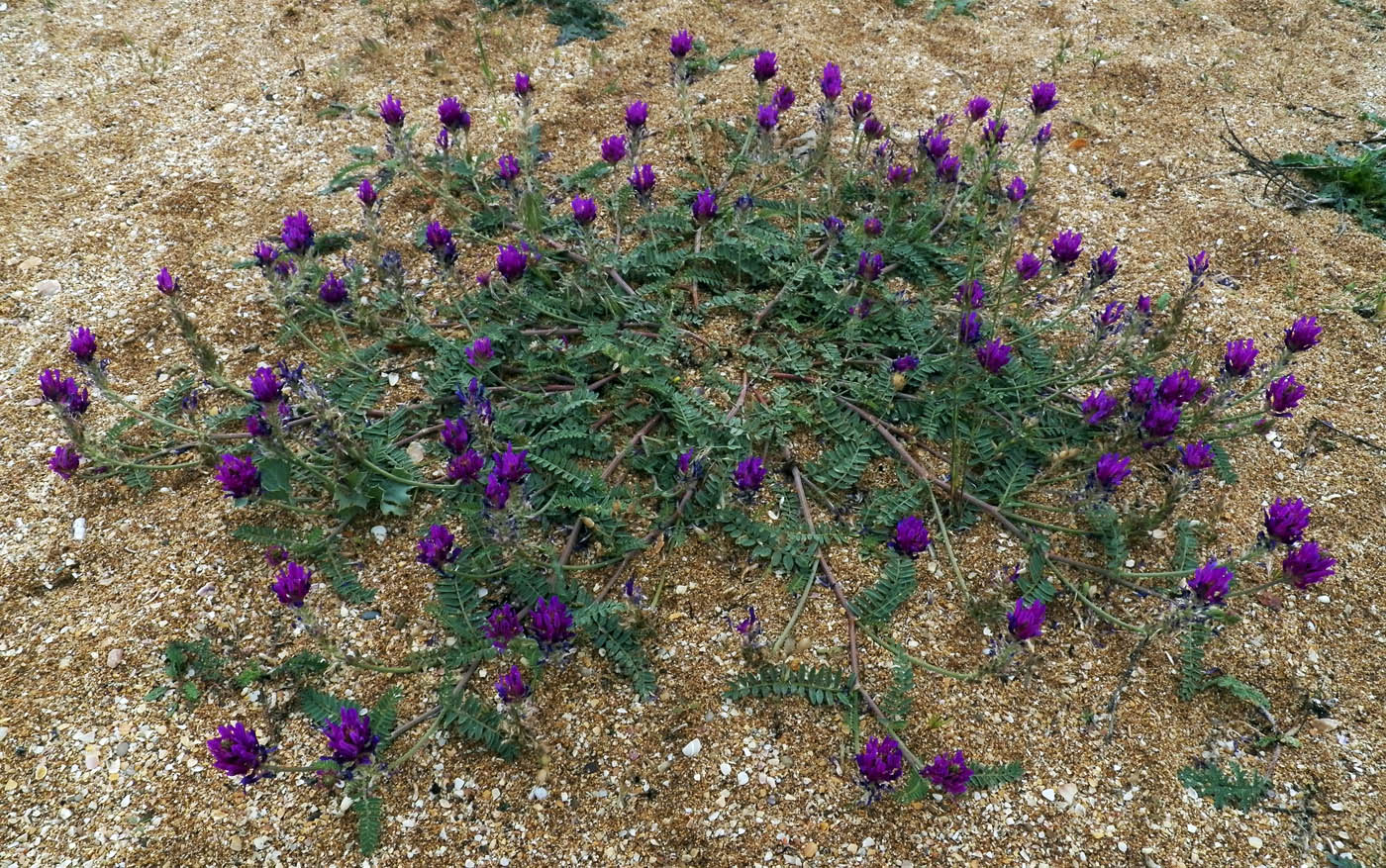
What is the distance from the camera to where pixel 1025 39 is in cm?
536

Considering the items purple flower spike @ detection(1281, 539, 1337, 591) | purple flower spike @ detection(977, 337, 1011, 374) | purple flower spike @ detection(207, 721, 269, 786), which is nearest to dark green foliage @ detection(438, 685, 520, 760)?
purple flower spike @ detection(207, 721, 269, 786)

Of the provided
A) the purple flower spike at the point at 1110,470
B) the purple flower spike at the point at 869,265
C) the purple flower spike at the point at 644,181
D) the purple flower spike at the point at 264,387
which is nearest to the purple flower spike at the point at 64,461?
the purple flower spike at the point at 264,387

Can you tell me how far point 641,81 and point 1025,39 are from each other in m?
2.48

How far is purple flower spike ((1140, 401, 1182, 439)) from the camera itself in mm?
2525

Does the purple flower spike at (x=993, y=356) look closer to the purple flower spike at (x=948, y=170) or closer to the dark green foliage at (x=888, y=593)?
the dark green foliage at (x=888, y=593)

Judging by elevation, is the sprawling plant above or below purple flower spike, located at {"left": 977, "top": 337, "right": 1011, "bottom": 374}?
below

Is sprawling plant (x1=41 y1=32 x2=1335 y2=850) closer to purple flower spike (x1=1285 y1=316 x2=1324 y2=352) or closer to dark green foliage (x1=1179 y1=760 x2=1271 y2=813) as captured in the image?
purple flower spike (x1=1285 y1=316 x2=1324 y2=352)

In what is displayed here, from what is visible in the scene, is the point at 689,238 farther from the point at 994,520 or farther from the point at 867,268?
the point at 994,520

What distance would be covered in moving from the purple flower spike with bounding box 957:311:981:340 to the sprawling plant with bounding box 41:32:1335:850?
0.02 m

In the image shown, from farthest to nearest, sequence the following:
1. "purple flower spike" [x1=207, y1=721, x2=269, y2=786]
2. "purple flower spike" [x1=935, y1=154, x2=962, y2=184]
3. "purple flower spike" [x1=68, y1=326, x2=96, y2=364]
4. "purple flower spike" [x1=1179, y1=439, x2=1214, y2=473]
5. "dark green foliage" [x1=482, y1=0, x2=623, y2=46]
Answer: "dark green foliage" [x1=482, y1=0, x2=623, y2=46]
"purple flower spike" [x1=935, y1=154, x2=962, y2=184]
"purple flower spike" [x1=68, y1=326, x2=96, y2=364]
"purple flower spike" [x1=1179, y1=439, x2=1214, y2=473]
"purple flower spike" [x1=207, y1=721, x2=269, y2=786]

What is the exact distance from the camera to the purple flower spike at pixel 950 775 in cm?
213

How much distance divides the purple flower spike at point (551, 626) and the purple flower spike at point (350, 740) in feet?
1.55

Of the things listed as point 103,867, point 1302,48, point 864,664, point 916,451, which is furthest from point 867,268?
point 1302,48

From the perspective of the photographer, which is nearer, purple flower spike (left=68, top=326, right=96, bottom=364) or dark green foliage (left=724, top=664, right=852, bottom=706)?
dark green foliage (left=724, top=664, right=852, bottom=706)
